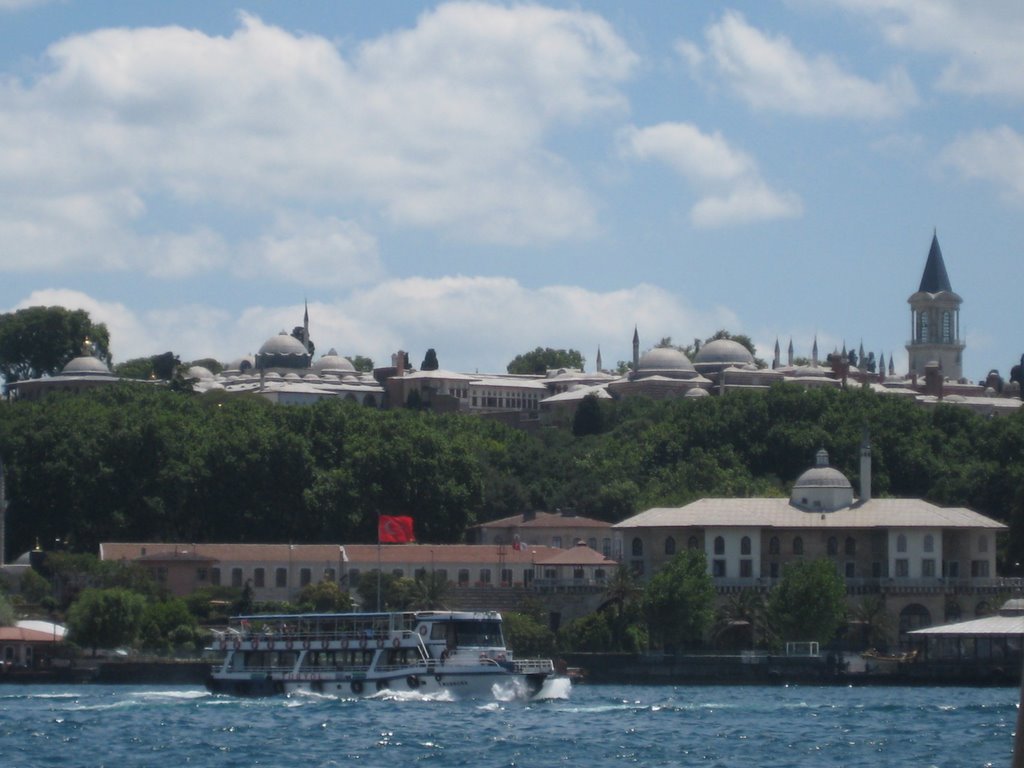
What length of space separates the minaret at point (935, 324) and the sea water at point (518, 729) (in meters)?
120

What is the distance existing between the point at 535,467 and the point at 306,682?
2030 inches

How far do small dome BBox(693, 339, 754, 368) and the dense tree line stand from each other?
186 ft

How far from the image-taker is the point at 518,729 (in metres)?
58.7

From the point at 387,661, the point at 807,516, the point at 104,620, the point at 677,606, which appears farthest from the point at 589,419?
the point at 387,661

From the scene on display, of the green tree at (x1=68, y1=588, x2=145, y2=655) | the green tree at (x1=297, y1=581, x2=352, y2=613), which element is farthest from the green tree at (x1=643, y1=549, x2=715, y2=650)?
the green tree at (x1=68, y1=588, x2=145, y2=655)

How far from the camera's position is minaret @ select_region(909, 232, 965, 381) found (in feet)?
630

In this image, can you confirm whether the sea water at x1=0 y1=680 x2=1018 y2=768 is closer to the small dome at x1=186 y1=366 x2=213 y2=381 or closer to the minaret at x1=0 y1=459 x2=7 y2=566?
the minaret at x1=0 y1=459 x2=7 y2=566

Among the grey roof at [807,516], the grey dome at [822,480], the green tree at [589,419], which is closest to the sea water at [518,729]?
the grey roof at [807,516]

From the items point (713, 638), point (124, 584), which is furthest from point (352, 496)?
point (713, 638)

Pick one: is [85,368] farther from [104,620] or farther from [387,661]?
[387,661]

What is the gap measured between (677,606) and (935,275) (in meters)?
111

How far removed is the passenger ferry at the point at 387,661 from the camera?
67.4 meters

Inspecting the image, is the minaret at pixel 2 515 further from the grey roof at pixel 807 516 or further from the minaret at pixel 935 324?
the minaret at pixel 935 324

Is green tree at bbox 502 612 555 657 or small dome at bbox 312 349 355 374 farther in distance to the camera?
small dome at bbox 312 349 355 374
